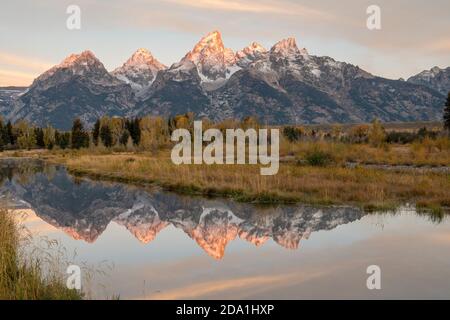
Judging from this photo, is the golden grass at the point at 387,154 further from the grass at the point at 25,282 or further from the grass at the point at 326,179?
the grass at the point at 25,282

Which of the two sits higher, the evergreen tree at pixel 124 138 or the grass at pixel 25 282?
the evergreen tree at pixel 124 138

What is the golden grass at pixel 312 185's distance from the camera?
75.1 ft

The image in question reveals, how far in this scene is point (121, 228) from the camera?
19391mm

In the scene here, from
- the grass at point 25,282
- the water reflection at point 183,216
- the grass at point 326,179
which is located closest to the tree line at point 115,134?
the grass at point 326,179

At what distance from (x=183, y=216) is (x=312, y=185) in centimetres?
757

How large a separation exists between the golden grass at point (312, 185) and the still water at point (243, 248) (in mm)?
1538

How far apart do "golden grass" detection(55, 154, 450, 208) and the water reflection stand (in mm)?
1468

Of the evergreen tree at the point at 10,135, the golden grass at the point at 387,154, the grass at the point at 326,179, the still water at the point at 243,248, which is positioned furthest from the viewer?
the evergreen tree at the point at 10,135

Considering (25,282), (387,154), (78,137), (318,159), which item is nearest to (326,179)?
(318,159)

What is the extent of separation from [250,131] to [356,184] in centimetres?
5794

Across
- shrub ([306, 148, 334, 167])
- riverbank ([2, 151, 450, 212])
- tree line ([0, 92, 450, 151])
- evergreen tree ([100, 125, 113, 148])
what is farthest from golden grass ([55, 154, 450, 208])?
evergreen tree ([100, 125, 113, 148])

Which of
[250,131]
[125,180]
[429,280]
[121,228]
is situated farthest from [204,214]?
[250,131]

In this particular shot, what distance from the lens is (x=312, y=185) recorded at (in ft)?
84.4
